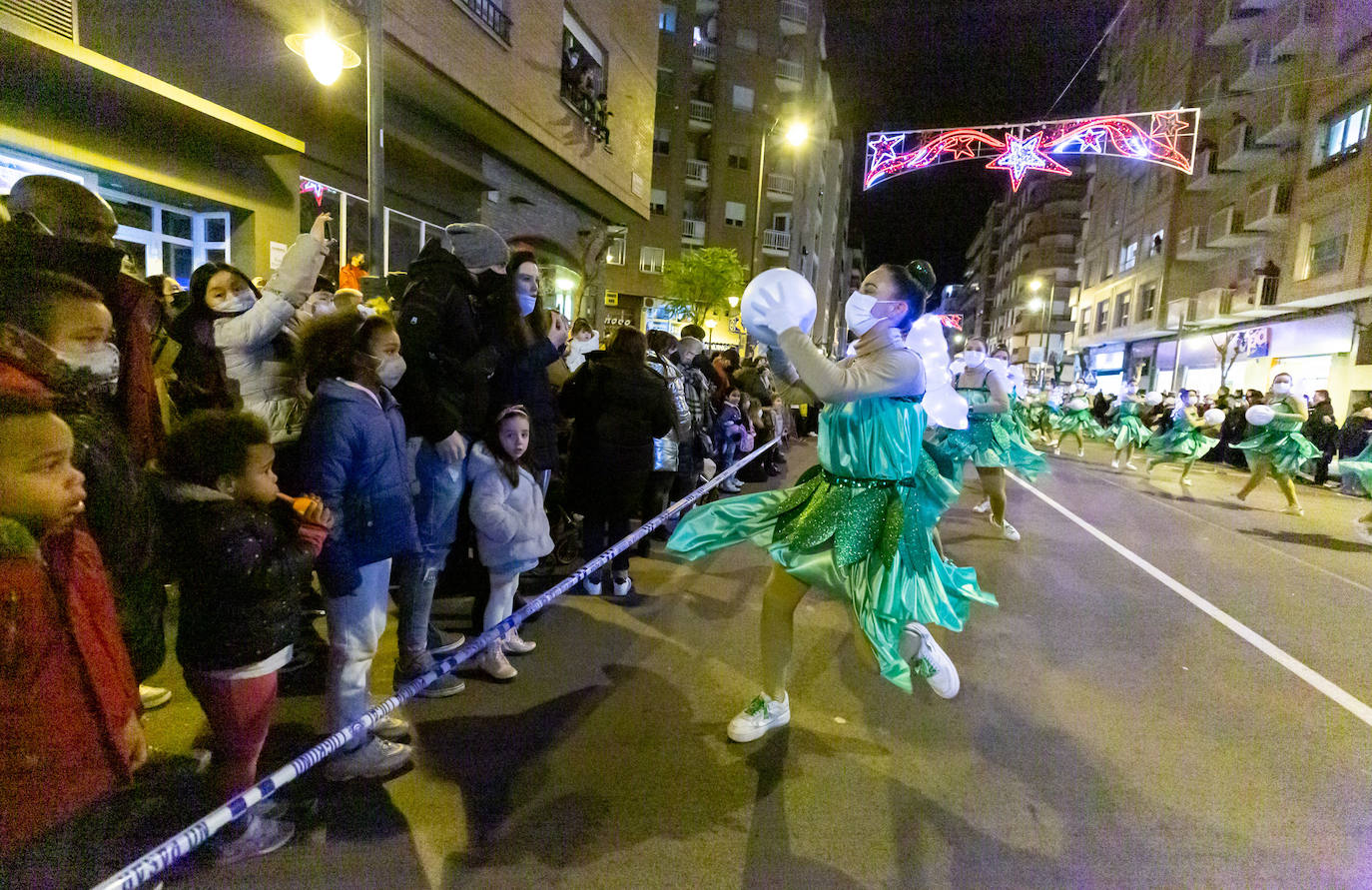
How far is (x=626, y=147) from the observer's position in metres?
16.3

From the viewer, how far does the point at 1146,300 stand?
33250 millimetres

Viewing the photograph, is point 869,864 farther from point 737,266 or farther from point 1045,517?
point 737,266

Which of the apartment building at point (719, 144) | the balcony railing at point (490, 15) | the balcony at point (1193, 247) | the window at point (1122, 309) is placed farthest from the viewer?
the apartment building at point (719, 144)

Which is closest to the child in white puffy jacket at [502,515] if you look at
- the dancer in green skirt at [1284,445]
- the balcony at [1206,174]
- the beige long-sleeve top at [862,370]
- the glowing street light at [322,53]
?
the beige long-sleeve top at [862,370]

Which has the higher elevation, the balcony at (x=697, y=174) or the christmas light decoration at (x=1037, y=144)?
the balcony at (x=697, y=174)

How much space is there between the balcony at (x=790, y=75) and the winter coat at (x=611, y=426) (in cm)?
4161

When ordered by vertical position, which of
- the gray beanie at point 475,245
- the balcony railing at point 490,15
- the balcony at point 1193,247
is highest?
the balcony at point 1193,247

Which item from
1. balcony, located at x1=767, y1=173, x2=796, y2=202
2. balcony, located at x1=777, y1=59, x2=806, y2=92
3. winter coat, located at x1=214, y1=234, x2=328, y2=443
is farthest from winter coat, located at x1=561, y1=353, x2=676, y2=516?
balcony, located at x1=777, y1=59, x2=806, y2=92

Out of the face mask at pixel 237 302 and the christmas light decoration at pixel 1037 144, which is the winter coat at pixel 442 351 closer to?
the face mask at pixel 237 302

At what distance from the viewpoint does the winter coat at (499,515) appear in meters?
3.46

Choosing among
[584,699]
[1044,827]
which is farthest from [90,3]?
[1044,827]

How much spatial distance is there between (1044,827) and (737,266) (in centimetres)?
2773

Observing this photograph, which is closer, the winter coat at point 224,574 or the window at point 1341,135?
the winter coat at point 224,574

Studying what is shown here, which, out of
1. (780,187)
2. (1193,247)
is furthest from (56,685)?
(780,187)
